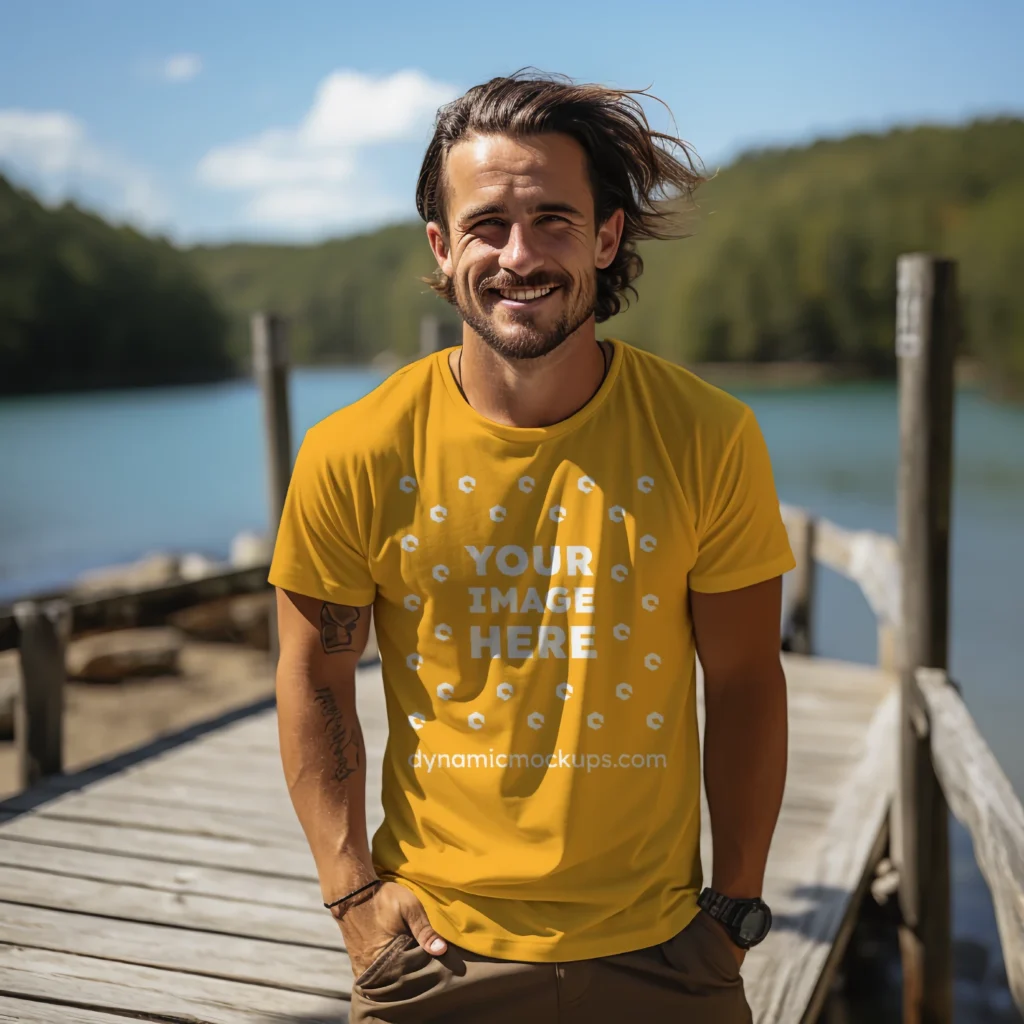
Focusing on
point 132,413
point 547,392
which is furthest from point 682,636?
point 132,413

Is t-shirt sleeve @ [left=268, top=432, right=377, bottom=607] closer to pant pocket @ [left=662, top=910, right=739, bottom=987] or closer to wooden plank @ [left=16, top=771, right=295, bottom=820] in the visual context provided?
pant pocket @ [left=662, top=910, right=739, bottom=987]

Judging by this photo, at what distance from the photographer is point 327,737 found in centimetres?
173

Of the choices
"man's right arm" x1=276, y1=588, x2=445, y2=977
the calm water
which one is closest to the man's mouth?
"man's right arm" x1=276, y1=588, x2=445, y2=977

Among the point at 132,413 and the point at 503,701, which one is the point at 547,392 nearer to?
the point at 503,701

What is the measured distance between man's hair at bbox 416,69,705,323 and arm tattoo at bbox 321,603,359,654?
1.74 ft

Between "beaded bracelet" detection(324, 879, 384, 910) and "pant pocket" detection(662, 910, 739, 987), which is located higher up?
"beaded bracelet" detection(324, 879, 384, 910)

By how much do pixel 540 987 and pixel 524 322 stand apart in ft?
3.04

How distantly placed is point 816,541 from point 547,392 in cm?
463

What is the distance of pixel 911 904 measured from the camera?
3.72m

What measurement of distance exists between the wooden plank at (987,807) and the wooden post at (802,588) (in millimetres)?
2778

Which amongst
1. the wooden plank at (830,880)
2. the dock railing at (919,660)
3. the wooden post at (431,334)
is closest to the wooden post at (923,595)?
the dock railing at (919,660)

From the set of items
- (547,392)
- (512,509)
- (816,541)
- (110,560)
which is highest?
Result: (547,392)

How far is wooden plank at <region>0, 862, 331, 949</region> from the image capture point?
2.82 meters

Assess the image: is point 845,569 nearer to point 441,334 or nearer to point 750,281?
point 441,334
